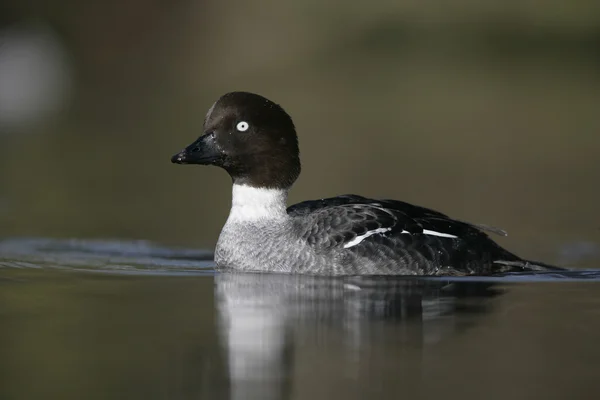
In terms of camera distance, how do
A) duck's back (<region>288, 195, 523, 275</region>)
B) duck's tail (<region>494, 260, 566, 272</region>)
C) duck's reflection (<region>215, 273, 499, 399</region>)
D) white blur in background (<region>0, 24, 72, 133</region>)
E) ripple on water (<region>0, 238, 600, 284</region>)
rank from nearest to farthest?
duck's reflection (<region>215, 273, 499, 399</region>) → duck's back (<region>288, 195, 523, 275</region>) → ripple on water (<region>0, 238, 600, 284</region>) → duck's tail (<region>494, 260, 566, 272</region>) → white blur in background (<region>0, 24, 72, 133</region>)

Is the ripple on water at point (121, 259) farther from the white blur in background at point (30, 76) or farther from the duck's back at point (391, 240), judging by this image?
the white blur in background at point (30, 76)

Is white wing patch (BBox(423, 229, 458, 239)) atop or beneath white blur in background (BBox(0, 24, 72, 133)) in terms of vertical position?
beneath

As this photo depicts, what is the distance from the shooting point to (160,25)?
3431cm

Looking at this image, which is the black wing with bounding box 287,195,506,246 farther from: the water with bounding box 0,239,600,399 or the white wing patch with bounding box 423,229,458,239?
the water with bounding box 0,239,600,399

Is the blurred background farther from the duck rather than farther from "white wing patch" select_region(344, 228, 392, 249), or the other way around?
"white wing patch" select_region(344, 228, 392, 249)

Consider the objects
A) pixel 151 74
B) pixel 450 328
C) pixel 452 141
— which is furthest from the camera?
pixel 151 74

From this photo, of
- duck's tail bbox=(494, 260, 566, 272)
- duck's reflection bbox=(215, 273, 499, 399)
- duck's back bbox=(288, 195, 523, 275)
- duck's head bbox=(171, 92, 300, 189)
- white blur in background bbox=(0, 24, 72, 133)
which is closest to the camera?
duck's reflection bbox=(215, 273, 499, 399)

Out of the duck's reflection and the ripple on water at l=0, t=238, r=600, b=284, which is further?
the ripple on water at l=0, t=238, r=600, b=284

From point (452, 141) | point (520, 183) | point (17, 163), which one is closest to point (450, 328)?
point (520, 183)

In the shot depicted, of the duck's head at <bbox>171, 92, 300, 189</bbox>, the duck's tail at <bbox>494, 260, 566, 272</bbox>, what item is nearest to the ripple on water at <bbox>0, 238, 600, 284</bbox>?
the duck's tail at <bbox>494, 260, 566, 272</bbox>

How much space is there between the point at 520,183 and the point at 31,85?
15960 millimetres

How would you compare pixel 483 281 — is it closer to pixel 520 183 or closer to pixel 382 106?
pixel 520 183

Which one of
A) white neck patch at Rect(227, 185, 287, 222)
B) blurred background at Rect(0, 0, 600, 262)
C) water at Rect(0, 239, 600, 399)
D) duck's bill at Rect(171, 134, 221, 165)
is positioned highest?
blurred background at Rect(0, 0, 600, 262)

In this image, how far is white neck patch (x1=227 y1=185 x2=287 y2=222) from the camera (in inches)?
383
